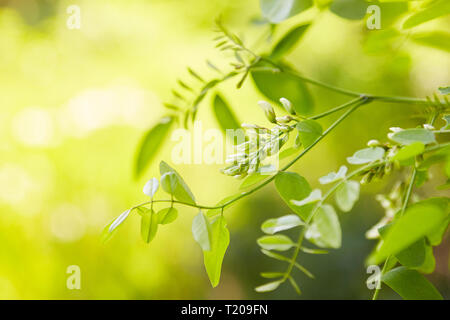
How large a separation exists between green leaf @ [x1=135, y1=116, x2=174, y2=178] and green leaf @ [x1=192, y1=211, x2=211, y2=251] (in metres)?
0.19

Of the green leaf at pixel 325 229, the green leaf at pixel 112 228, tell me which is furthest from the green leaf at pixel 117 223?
the green leaf at pixel 325 229

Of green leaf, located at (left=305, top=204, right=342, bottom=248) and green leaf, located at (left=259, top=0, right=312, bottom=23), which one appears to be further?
green leaf, located at (left=259, top=0, right=312, bottom=23)

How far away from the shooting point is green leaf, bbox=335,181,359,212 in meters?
0.22

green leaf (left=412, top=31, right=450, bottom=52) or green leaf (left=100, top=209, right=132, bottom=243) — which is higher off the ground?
green leaf (left=412, top=31, right=450, bottom=52)

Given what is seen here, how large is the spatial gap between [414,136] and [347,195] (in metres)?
0.05

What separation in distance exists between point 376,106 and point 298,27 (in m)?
1.22

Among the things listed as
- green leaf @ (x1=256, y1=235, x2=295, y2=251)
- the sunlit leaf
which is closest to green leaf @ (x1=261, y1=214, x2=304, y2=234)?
green leaf @ (x1=256, y1=235, x2=295, y2=251)

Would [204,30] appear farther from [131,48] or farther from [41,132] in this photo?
[41,132]

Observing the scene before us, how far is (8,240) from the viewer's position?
139 cm

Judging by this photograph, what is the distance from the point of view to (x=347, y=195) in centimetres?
23

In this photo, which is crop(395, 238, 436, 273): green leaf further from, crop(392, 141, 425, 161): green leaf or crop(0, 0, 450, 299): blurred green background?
crop(0, 0, 450, 299): blurred green background

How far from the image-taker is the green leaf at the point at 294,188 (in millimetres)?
271

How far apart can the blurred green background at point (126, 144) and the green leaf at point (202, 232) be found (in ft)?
3.93
